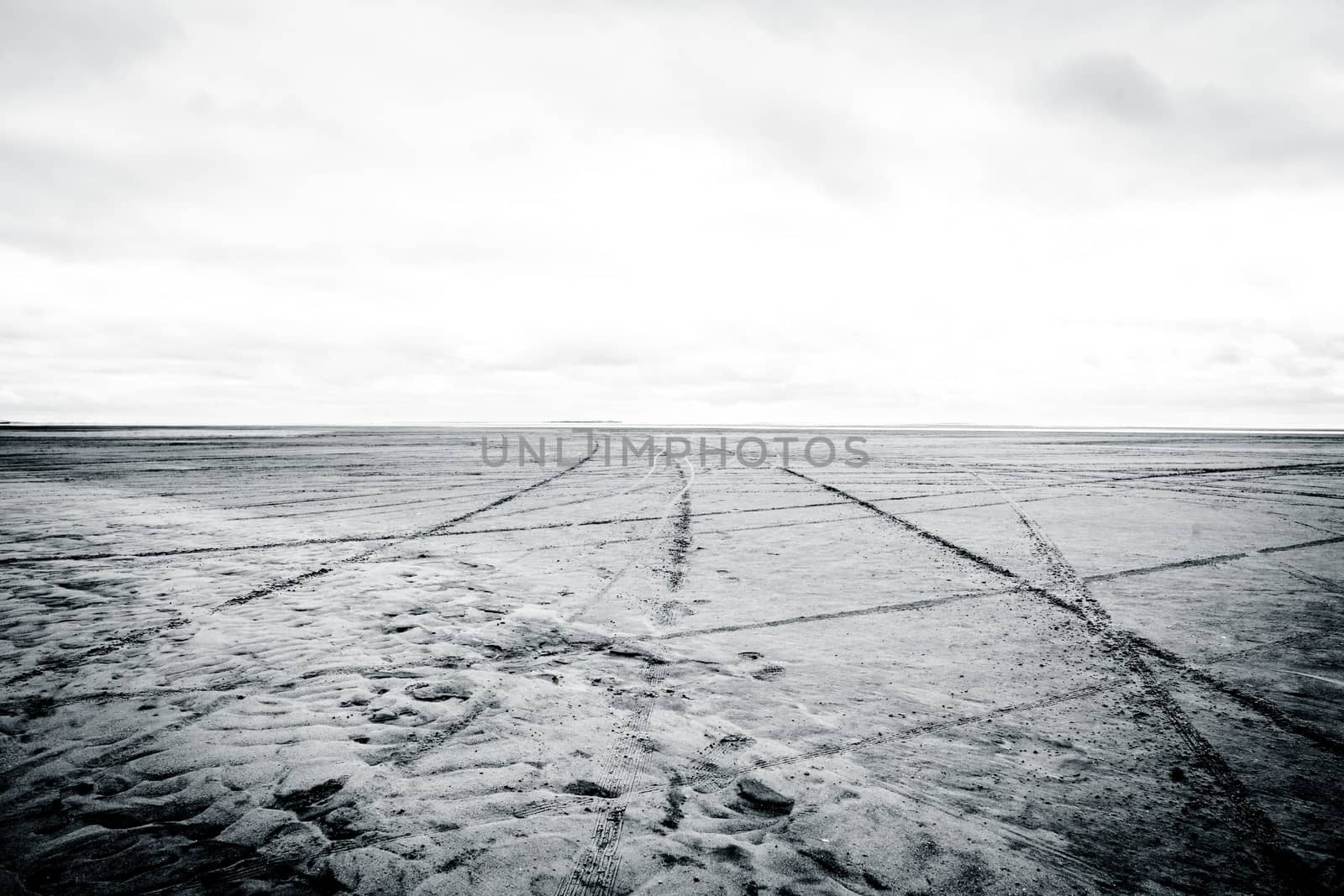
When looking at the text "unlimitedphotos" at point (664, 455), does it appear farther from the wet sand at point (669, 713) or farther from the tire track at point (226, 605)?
the wet sand at point (669, 713)

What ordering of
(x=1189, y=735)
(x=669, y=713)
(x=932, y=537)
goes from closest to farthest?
(x=1189, y=735), (x=669, y=713), (x=932, y=537)

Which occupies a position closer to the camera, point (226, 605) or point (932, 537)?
point (226, 605)

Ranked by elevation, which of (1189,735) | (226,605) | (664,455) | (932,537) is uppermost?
(664,455)

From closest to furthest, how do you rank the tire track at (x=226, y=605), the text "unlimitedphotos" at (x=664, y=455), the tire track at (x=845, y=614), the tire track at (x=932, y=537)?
the tire track at (x=226, y=605) < the tire track at (x=845, y=614) < the tire track at (x=932, y=537) < the text "unlimitedphotos" at (x=664, y=455)

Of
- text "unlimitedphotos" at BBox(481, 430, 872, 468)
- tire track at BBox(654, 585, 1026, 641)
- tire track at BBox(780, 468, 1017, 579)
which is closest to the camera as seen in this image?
tire track at BBox(654, 585, 1026, 641)

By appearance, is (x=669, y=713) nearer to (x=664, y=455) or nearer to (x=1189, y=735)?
(x=1189, y=735)

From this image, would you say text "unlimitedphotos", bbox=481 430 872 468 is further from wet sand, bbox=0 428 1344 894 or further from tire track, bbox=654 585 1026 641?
tire track, bbox=654 585 1026 641

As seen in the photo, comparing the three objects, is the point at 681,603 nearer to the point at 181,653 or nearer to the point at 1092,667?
the point at 1092,667

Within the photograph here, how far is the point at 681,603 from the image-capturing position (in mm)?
6227

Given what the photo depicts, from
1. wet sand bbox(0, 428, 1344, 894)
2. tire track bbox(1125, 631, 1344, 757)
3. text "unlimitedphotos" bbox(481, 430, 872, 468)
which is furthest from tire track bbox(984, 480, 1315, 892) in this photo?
text "unlimitedphotos" bbox(481, 430, 872, 468)

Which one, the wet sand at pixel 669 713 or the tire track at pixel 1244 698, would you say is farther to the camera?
the tire track at pixel 1244 698

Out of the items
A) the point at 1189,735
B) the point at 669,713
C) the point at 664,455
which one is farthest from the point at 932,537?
the point at 664,455

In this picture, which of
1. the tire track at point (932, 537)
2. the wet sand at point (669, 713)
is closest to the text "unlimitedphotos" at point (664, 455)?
the tire track at point (932, 537)

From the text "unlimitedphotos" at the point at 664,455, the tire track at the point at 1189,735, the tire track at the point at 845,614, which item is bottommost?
the tire track at the point at 1189,735
